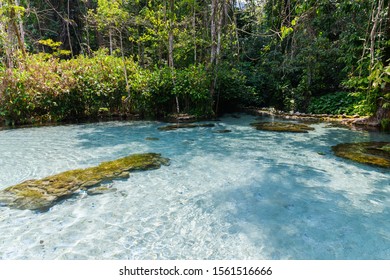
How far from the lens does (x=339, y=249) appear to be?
2.71 m

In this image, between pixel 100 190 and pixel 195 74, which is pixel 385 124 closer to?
pixel 195 74

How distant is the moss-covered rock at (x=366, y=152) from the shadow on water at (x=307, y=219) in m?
1.49

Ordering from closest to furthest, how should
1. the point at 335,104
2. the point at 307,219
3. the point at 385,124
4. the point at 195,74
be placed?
the point at 307,219 → the point at 385,124 → the point at 195,74 → the point at 335,104

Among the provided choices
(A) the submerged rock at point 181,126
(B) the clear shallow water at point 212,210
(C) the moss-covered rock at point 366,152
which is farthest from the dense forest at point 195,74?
(B) the clear shallow water at point 212,210

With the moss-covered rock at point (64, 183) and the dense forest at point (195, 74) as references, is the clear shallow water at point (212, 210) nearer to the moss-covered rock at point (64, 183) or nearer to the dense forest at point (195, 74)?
the moss-covered rock at point (64, 183)

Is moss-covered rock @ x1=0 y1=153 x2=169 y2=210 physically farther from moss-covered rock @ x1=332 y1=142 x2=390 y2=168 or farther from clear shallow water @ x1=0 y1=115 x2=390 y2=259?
moss-covered rock @ x1=332 y1=142 x2=390 y2=168

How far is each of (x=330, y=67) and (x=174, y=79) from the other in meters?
8.30

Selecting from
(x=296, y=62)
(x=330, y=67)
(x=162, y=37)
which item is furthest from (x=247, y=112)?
(x=162, y=37)

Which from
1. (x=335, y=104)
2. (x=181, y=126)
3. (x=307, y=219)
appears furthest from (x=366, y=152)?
(x=335, y=104)

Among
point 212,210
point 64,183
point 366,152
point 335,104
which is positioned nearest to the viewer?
point 212,210

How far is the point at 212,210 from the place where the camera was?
3553 mm

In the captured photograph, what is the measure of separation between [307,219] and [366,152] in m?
3.88

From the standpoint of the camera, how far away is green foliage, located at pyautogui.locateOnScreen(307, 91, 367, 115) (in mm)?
11398
